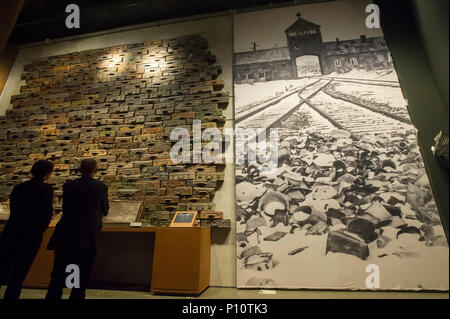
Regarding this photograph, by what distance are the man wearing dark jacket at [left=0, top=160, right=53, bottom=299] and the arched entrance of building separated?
3436 millimetres

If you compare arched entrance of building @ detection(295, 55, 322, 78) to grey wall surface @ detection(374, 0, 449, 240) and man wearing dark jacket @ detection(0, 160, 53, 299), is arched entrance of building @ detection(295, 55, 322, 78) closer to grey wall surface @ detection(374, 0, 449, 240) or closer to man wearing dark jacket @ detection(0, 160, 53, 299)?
grey wall surface @ detection(374, 0, 449, 240)

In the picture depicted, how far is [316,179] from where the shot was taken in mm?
3082

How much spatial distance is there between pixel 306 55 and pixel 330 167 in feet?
5.88

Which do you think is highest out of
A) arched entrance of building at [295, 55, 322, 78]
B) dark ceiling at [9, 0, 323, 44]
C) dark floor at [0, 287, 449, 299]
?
dark ceiling at [9, 0, 323, 44]

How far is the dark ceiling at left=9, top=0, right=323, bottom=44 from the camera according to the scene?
4.27 metres

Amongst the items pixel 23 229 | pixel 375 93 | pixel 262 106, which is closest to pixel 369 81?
pixel 375 93

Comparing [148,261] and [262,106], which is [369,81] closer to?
[262,106]

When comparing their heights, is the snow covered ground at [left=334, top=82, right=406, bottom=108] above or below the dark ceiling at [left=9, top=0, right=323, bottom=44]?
below

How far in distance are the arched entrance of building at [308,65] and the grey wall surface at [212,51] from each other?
3.47ft

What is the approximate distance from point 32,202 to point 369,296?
3.22 meters

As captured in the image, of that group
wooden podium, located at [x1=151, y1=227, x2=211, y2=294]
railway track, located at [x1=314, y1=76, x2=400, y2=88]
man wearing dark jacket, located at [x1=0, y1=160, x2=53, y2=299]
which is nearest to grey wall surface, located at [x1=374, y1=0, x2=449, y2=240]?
railway track, located at [x1=314, y1=76, x2=400, y2=88]

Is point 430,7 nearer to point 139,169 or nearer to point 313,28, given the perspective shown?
point 313,28

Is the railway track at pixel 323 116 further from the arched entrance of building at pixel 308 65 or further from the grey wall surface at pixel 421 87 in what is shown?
the grey wall surface at pixel 421 87

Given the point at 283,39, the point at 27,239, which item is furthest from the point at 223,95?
the point at 27,239
